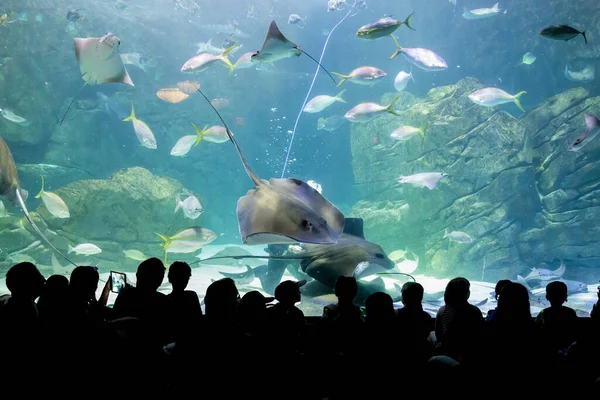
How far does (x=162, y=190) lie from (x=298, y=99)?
15.5 meters

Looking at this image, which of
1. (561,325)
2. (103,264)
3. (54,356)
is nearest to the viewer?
(54,356)

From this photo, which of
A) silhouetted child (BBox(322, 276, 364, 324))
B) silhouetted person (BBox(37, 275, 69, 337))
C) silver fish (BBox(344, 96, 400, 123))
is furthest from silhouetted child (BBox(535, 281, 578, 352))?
silver fish (BBox(344, 96, 400, 123))

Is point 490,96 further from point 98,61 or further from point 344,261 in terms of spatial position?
point 98,61

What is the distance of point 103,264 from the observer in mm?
9641

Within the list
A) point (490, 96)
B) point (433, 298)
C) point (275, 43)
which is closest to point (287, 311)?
point (275, 43)

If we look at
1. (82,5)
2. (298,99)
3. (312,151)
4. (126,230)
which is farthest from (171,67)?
(312,151)

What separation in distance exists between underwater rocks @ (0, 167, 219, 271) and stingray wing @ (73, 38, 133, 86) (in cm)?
516

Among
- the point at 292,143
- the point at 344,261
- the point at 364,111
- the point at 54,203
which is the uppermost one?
the point at 292,143

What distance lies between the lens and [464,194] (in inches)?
395

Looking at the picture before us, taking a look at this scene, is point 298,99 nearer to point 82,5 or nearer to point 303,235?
point 82,5

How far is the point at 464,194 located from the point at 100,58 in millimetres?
9131

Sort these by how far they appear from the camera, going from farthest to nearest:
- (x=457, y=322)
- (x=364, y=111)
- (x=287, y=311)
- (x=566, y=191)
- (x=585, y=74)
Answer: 1. (x=585, y=74)
2. (x=566, y=191)
3. (x=364, y=111)
4. (x=457, y=322)
5. (x=287, y=311)

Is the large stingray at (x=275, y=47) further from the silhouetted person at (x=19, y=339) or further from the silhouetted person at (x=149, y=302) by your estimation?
the silhouetted person at (x=19, y=339)

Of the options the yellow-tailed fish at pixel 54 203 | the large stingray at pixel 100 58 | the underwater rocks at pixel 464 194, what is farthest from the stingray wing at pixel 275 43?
the underwater rocks at pixel 464 194
